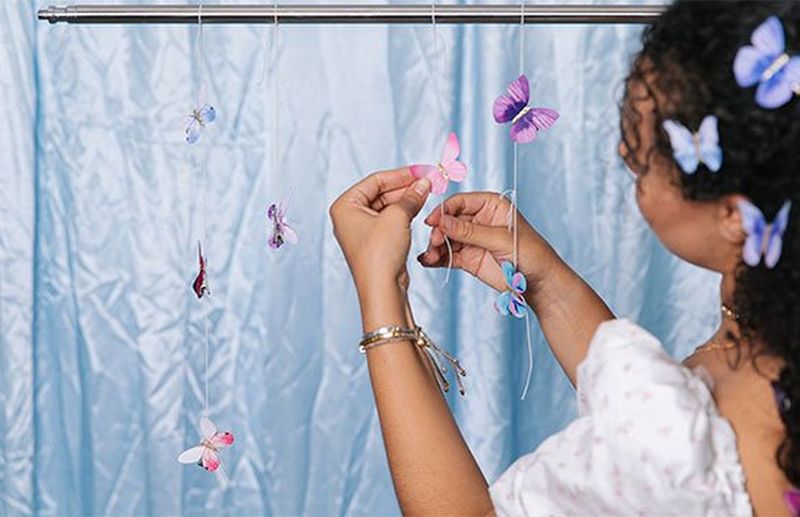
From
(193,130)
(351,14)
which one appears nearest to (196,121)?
(193,130)

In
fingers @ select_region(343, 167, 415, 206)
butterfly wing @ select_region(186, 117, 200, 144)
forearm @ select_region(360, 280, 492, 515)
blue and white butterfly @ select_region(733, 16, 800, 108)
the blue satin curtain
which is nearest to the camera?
blue and white butterfly @ select_region(733, 16, 800, 108)

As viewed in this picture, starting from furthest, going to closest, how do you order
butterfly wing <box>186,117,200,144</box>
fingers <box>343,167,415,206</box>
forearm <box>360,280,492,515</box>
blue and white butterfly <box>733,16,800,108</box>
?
butterfly wing <box>186,117,200,144</box> → fingers <box>343,167,415,206</box> → forearm <box>360,280,492,515</box> → blue and white butterfly <box>733,16,800,108</box>

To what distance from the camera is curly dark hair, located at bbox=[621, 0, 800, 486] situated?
3.07ft

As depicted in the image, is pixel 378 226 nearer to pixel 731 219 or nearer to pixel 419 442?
pixel 419 442

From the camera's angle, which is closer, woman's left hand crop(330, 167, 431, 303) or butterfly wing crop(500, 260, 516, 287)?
woman's left hand crop(330, 167, 431, 303)

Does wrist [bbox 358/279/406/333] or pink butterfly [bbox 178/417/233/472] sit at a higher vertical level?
wrist [bbox 358/279/406/333]

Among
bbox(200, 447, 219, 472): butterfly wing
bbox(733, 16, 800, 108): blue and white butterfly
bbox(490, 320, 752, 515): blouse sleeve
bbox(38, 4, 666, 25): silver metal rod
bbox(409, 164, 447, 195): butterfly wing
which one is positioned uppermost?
bbox(38, 4, 666, 25): silver metal rod

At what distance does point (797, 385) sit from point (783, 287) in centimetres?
7

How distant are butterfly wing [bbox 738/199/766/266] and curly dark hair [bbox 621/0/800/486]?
0.04 ft

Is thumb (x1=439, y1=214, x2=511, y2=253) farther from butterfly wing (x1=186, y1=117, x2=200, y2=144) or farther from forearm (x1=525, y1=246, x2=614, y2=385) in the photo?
butterfly wing (x1=186, y1=117, x2=200, y2=144)

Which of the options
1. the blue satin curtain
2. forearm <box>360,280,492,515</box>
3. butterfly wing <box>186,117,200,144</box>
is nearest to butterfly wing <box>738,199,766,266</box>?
forearm <box>360,280,492,515</box>

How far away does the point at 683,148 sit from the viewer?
0.95m

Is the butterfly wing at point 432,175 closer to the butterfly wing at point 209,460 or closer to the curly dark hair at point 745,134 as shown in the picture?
the curly dark hair at point 745,134

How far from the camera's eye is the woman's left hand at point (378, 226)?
3.66ft
